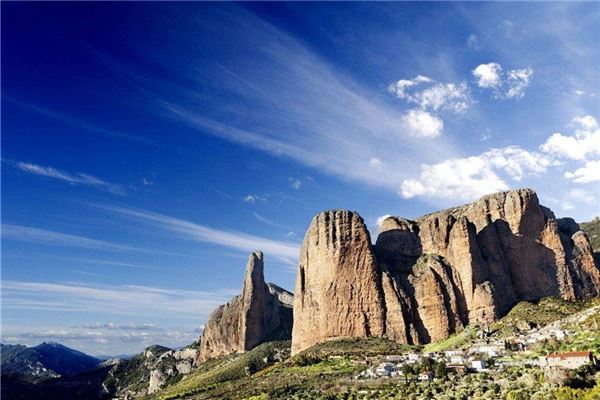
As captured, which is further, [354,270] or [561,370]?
[354,270]

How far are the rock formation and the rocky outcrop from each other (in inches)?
1957

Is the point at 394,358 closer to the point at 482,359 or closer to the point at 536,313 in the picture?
the point at 482,359

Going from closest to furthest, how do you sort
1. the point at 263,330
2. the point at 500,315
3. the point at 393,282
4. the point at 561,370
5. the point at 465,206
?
the point at 561,370, the point at 500,315, the point at 393,282, the point at 465,206, the point at 263,330

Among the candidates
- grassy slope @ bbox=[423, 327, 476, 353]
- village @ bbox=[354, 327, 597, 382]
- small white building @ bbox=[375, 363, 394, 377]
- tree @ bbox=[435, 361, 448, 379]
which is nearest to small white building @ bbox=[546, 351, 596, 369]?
village @ bbox=[354, 327, 597, 382]

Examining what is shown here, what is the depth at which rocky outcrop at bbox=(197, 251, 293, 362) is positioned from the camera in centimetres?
18225

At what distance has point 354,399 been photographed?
72.2m

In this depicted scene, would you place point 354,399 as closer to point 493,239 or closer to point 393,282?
point 393,282

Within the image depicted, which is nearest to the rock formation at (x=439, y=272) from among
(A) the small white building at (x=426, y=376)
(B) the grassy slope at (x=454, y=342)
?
(B) the grassy slope at (x=454, y=342)

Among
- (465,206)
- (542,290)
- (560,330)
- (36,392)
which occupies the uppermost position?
(465,206)

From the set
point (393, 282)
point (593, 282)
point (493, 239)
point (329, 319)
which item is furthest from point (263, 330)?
point (593, 282)

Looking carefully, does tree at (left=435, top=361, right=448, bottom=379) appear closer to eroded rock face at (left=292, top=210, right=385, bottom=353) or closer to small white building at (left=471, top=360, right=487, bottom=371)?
small white building at (left=471, top=360, right=487, bottom=371)

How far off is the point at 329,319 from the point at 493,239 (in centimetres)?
4551

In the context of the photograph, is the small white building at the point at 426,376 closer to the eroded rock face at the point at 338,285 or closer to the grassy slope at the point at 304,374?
the grassy slope at the point at 304,374

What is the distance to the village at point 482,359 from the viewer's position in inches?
2827
